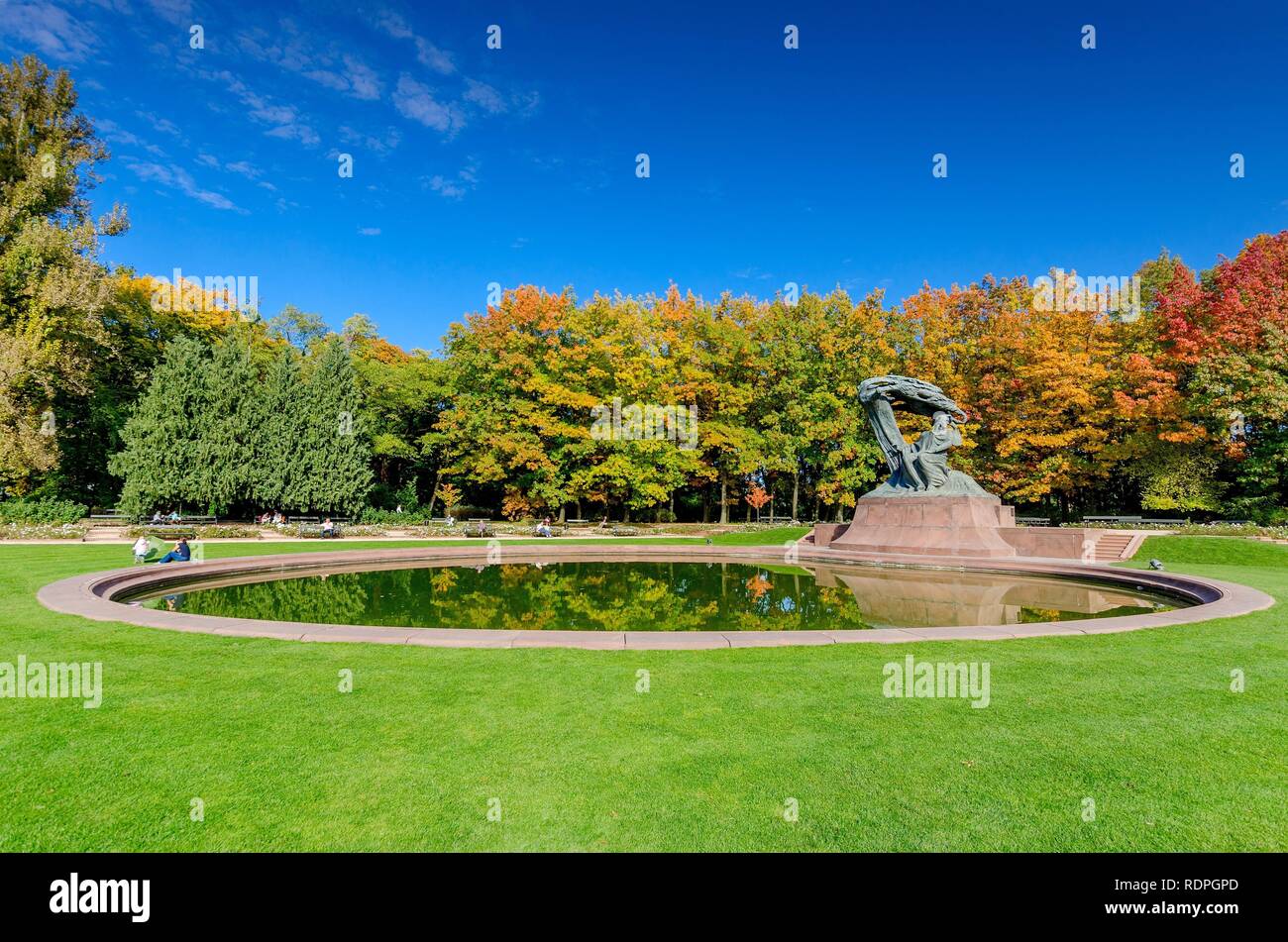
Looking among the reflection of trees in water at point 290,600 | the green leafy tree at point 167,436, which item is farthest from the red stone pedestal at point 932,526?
the green leafy tree at point 167,436

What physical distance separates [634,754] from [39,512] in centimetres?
4051

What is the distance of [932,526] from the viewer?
24.3 m

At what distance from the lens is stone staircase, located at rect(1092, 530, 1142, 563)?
24.3 meters

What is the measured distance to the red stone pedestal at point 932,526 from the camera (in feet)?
76.3

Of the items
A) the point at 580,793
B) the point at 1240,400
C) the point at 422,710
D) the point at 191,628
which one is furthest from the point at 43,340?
the point at 1240,400

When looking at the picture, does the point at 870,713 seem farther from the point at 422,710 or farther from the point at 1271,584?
the point at 1271,584

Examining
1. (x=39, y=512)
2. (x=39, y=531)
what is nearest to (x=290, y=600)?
(x=39, y=531)

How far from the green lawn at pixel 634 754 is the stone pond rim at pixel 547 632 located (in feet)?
2.20

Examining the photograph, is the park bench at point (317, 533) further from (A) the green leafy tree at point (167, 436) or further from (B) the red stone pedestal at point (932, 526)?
(B) the red stone pedestal at point (932, 526)

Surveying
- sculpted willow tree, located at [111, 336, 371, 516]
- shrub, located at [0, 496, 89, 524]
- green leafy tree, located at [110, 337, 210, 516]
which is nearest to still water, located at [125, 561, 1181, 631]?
sculpted willow tree, located at [111, 336, 371, 516]

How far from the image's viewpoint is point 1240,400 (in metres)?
30.0

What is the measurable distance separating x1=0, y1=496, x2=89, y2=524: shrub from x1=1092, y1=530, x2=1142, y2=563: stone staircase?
157 feet

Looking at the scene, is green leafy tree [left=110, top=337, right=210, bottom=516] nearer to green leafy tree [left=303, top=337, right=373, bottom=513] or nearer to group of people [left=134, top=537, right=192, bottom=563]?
green leafy tree [left=303, top=337, right=373, bottom=513]
